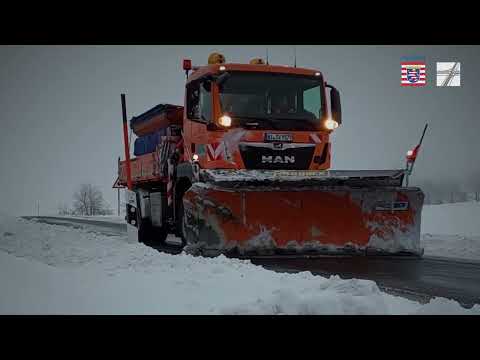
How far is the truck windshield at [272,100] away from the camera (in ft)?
22.2

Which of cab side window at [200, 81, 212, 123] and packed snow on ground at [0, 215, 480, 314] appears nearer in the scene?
packed snow on ground at [0, 215, 480, 314]

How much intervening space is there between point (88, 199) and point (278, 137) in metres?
49.5

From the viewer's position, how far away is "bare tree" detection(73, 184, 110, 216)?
52.0m

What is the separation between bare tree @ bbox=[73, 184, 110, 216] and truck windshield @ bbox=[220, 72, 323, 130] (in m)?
47.2

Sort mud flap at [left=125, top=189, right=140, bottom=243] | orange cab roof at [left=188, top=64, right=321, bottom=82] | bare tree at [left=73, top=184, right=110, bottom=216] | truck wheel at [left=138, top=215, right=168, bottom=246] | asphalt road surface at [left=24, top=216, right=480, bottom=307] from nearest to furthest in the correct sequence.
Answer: asphalt road surface at [left=24, top=216, right=480, bottom=307] < orange cab roof at [left=188, top=64, right=321, bottom=82] < truck wheel at [left=138, top=215, right=168, bottom=246] < mud flap at [left=125, top=189, right=140, bottom=243] < bare tree at [left=73, top=184, right=110, bottom=216]

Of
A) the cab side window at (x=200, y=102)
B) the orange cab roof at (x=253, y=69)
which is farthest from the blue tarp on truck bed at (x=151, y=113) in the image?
the cab side window at (x=200, y=102)

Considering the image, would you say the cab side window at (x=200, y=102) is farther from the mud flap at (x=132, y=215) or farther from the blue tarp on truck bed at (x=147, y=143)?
the mud flap at (x=132, y=215)

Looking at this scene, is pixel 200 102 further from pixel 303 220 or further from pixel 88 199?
pixel 88 199

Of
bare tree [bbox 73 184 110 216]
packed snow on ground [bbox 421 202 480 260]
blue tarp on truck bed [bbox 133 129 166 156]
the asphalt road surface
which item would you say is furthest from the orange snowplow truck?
bare tree [bbox 73 184 110 216]

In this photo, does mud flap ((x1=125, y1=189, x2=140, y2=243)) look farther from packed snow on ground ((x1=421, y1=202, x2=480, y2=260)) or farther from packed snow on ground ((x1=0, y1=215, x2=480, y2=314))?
packed snow on ground ((x1=421, y1=202, x2=480, y2=260))

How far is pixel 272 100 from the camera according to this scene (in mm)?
7039

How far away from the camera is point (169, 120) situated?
8664 millimetres

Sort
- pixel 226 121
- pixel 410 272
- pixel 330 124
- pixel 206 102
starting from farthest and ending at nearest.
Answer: pixel 330 124, pixel 206 102, pixel 226 121, pixel 410 272

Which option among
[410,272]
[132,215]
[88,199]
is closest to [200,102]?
[410,272]
